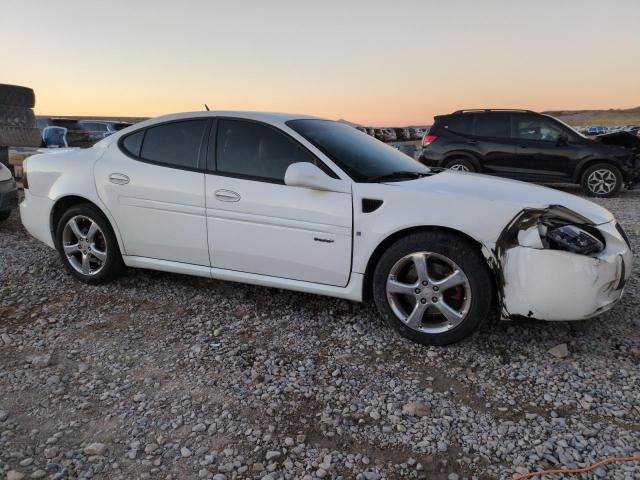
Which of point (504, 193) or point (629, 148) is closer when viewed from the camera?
point (504, 193)

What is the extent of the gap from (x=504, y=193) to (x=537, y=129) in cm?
757

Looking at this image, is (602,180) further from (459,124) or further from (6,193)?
(6,193)

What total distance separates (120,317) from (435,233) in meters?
2.51

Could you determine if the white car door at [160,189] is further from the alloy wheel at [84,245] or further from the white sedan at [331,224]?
the alloy wheel at [84,245]

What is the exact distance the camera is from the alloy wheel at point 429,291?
3.19 metres

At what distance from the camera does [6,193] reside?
6.75 m

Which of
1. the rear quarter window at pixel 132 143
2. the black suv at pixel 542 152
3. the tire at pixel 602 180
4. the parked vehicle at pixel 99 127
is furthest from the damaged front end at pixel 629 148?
the parked vehicle at pixel 99 127

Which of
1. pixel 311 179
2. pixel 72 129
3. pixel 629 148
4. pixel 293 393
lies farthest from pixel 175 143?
pixel 72 129

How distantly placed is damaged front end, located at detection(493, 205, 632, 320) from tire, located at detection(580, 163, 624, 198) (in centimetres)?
776

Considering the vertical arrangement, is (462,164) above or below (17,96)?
below

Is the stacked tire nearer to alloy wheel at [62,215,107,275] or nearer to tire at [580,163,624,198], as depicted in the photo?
alloy wheel at [62,215,107,275]

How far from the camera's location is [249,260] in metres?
3.71

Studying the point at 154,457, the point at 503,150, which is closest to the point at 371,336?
the point at 154,457

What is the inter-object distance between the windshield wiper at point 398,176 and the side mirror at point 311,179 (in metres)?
0.23
